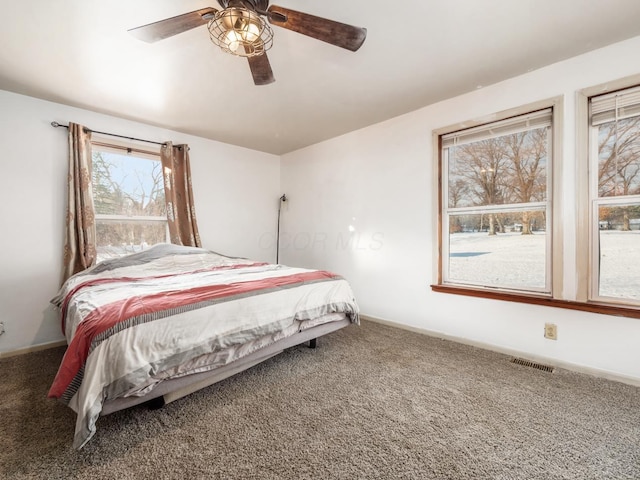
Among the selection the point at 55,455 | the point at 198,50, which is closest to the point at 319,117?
the point at 198,50

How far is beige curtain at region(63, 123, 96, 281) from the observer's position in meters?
2.76

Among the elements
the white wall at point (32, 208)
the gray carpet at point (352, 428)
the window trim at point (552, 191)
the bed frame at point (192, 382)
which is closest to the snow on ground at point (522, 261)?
the window trim at point (552, 191)

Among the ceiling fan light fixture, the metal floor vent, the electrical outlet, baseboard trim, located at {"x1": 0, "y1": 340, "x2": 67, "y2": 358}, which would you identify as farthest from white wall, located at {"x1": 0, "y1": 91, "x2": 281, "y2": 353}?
the electrical outlet

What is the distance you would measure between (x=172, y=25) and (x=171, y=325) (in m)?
1.60

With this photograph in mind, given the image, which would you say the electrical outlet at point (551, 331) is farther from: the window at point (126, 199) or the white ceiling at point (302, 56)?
the window at point (126, 199)

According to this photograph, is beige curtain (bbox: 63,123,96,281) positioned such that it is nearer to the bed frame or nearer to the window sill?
the bed frame

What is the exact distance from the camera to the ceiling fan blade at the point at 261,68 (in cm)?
178

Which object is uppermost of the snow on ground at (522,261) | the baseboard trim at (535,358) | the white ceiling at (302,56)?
the white ceiling at (302,56)

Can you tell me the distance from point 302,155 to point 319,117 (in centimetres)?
117

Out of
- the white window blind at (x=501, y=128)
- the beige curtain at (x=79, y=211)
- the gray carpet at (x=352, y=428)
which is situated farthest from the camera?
the beige curtain at (x=79, y=211)

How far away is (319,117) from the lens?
3.20m

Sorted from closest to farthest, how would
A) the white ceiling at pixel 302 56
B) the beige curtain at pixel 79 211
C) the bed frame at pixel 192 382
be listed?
the bed frame at pixel 192 382
the white ceiling at pixel 302 56
the beige curtain at pixel 79 211

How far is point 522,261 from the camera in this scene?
2.48 metres

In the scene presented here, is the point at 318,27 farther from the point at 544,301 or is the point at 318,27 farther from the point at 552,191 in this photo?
the point at 544,301
